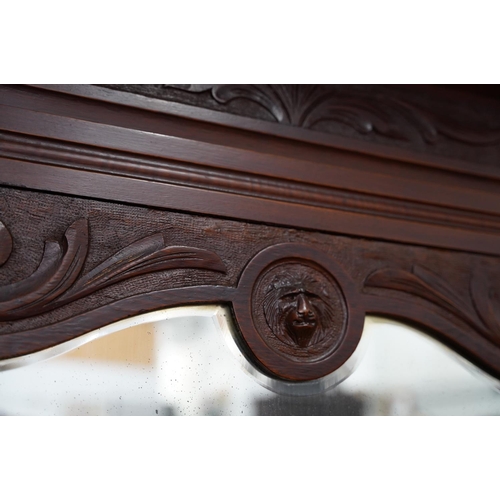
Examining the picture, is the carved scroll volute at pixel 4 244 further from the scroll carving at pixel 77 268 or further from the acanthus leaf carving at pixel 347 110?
the acanthus leaf carving at pixel 347 110

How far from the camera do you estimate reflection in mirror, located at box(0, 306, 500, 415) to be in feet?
2.23

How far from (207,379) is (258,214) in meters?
0.22

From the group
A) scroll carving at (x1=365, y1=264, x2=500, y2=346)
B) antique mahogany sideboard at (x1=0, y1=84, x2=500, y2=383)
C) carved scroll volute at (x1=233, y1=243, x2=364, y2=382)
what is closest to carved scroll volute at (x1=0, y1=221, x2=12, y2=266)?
antique mahogany sideboard at (x1=0, y1=84, x2=500, y2=383)

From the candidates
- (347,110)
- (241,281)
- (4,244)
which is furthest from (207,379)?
(347,110)

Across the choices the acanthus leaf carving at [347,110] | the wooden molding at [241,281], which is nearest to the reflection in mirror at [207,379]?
the wooden molding at [241,281]

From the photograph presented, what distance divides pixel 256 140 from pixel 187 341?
11.4 inches

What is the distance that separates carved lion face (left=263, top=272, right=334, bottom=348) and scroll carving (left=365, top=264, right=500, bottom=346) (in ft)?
0.29

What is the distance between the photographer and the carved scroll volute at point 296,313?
0.74 metres

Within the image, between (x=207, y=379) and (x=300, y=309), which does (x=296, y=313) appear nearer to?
(x=300, y=309)

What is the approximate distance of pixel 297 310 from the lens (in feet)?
2.50

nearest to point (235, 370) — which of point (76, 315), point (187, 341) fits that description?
point (187, 341)

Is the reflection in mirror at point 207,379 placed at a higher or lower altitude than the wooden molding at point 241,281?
lower

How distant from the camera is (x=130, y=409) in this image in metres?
0.71

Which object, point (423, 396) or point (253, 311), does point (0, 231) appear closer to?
point (253, 311)
